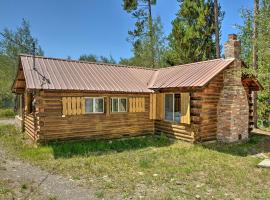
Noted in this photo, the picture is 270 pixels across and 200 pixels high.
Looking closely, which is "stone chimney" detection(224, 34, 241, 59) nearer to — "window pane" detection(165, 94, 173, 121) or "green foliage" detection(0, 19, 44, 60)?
"window pane" detection(165, 94, 173, 121)

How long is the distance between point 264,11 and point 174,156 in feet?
29.9

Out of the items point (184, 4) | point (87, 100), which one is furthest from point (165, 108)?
point (184, 4)

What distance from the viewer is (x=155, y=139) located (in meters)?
15.7

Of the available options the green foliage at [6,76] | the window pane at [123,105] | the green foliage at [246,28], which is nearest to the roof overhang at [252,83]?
the green foliage at [246,28]

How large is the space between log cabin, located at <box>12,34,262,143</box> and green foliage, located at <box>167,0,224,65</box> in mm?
11284

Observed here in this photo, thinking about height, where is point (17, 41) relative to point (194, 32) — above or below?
above

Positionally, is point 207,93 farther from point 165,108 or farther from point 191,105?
point 165,108

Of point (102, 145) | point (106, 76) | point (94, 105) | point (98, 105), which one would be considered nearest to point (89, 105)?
point (94, 105)

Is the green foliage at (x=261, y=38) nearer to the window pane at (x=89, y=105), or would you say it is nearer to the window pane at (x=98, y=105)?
the window pane at (x=98, y=105)

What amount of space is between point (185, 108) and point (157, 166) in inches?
195

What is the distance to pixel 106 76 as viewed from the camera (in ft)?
53.4

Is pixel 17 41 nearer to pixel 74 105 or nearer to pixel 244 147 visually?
pixel 74 105

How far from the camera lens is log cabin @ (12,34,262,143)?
13.4m

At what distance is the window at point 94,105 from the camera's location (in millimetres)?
14406
